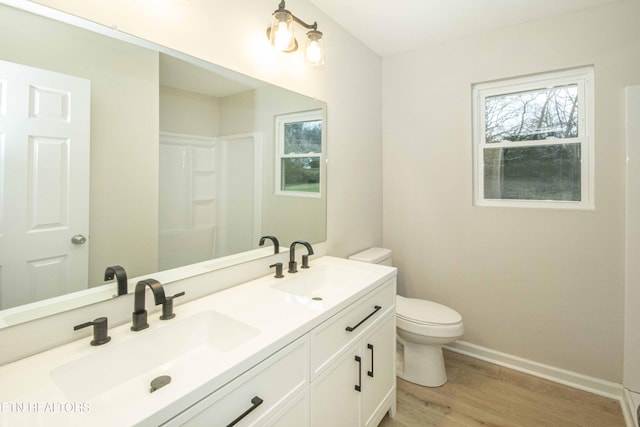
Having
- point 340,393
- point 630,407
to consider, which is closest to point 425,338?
point 340,393

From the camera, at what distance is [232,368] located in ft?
2.60

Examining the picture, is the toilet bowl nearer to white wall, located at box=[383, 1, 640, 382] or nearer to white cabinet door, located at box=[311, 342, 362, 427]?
white wall, located at box=[383, 1, 640, 382]

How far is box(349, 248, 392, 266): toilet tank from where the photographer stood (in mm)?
2273

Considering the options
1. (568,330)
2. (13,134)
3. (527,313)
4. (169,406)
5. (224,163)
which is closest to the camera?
(169,406)

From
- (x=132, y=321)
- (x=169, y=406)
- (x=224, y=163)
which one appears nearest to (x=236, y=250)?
(x=224, y=163)

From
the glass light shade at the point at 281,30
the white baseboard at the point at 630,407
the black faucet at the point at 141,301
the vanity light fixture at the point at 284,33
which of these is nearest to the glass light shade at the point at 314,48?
the vanity light fixture at the point at 284,33

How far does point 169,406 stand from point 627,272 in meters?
2.55

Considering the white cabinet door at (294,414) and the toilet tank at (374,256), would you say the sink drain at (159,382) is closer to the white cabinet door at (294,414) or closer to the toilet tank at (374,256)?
the white cabinet door at (294,414)

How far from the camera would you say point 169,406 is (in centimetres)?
66

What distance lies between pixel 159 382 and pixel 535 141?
265 cm

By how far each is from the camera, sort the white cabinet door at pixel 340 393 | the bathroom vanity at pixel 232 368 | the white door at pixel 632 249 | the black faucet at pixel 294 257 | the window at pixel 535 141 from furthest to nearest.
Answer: the window at pixel 535 141 < the white door at pixel 632 249 < the black faucet at pixel 294 257 < the white cabinet door at pixel 340 393 < the bathroom vanity at pixel 232 368

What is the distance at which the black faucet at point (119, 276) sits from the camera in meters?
1.03

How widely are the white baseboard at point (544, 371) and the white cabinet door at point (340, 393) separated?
1.44 meters

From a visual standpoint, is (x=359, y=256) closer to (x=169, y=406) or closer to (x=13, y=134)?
(x=169, y=406)
